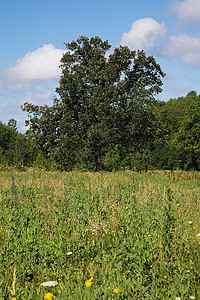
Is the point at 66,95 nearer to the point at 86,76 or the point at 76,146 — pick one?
the point at 86,76

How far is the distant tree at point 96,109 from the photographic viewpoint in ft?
58.0

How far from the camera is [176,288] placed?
3066mm

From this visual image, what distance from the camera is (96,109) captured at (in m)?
17.2

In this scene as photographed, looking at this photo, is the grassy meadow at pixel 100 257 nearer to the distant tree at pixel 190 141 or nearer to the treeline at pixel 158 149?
the treeline at pixel 158 149

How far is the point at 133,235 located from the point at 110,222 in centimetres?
83

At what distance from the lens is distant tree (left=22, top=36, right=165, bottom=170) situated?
17672 millimetres

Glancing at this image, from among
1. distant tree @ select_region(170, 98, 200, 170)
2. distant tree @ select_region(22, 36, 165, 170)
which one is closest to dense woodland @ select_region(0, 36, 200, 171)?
distant tree @ select_region(22, 36, 165, 170)

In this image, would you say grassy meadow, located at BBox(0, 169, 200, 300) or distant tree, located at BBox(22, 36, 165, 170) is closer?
grassy meadow, located at BBox(0, 169, 200, 300)

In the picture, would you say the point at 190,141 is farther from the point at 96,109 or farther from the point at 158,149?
the point at 96,109

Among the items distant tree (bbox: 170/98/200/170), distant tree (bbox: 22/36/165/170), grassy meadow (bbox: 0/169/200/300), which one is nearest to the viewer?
grassy meadow (bbox: 0/169/200/300)

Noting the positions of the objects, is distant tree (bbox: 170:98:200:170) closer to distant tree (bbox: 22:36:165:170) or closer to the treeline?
the treeline

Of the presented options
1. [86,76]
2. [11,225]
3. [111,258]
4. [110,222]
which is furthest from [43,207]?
[86,76]

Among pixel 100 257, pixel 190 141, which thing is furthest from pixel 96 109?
pixel 190 141

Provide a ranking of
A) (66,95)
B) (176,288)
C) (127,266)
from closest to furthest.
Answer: (176,288), (127,266), (66,95)
